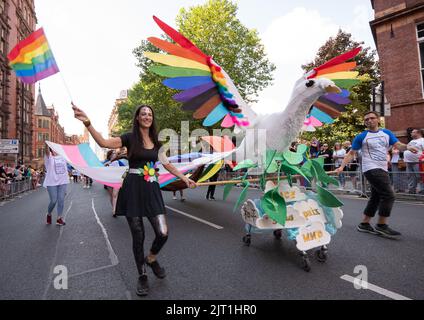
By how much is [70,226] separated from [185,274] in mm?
3861

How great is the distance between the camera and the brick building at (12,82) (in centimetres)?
Answer: 3042

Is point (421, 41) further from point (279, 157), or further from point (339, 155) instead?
point (279, 157)

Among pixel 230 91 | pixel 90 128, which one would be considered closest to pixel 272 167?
pixel 230 91

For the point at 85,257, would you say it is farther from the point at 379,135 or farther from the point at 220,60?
the point at 220,60

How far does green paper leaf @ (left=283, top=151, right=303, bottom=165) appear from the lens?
3473 mm

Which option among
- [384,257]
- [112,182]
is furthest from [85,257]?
[384,257]

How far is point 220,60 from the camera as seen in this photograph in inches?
859

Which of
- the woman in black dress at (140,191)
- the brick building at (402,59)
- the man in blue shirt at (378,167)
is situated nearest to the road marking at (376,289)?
the man in blue shirt at (378,167)

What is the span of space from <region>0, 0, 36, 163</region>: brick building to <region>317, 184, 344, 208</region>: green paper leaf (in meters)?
30.1

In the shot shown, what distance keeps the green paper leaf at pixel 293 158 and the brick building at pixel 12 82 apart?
1172 inches

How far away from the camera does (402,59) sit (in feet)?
44.1

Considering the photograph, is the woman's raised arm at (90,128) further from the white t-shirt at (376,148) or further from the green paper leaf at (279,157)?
the white t-shirt at (376,148)

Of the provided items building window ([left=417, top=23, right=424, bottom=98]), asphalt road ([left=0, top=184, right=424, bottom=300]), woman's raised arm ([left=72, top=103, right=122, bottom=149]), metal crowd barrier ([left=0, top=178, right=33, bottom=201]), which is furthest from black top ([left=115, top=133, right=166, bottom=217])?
building window ([left=417, top=23, right=424, bottom=98])

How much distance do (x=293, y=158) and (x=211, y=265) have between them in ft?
5.49
